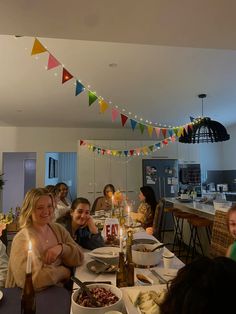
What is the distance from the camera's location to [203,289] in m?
0.50

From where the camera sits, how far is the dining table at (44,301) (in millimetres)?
1091

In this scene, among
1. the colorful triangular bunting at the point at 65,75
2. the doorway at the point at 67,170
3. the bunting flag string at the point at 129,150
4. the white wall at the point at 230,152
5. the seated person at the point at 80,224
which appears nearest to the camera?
the seated person at the point at 80,224

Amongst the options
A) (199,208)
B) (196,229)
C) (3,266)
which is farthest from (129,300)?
(196,229)

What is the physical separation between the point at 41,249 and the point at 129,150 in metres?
4.72

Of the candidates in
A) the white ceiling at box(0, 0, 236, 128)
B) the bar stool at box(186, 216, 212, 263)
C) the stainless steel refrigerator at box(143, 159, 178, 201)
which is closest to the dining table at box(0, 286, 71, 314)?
the white ceiling at box(0, 0, 236, 128)

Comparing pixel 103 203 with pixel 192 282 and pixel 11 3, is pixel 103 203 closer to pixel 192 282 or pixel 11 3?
pixel 11 3

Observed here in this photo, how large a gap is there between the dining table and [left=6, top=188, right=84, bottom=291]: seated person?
0.06 meters

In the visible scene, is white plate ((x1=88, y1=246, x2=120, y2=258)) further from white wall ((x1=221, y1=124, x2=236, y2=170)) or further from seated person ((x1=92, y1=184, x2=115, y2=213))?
white wall ((x1=221, y1=124, x2=236, y2=170))

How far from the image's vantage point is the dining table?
3.58ft

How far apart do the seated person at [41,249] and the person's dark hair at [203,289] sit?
1.00m

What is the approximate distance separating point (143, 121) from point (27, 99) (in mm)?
2532

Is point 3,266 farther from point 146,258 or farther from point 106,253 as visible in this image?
point 146,258

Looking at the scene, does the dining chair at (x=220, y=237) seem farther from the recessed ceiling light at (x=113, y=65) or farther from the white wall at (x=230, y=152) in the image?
the white wall at (x=230, y=152)

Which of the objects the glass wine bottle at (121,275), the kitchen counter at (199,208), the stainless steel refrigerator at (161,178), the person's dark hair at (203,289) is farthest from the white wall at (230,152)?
the person's dark hair at (203,289)
